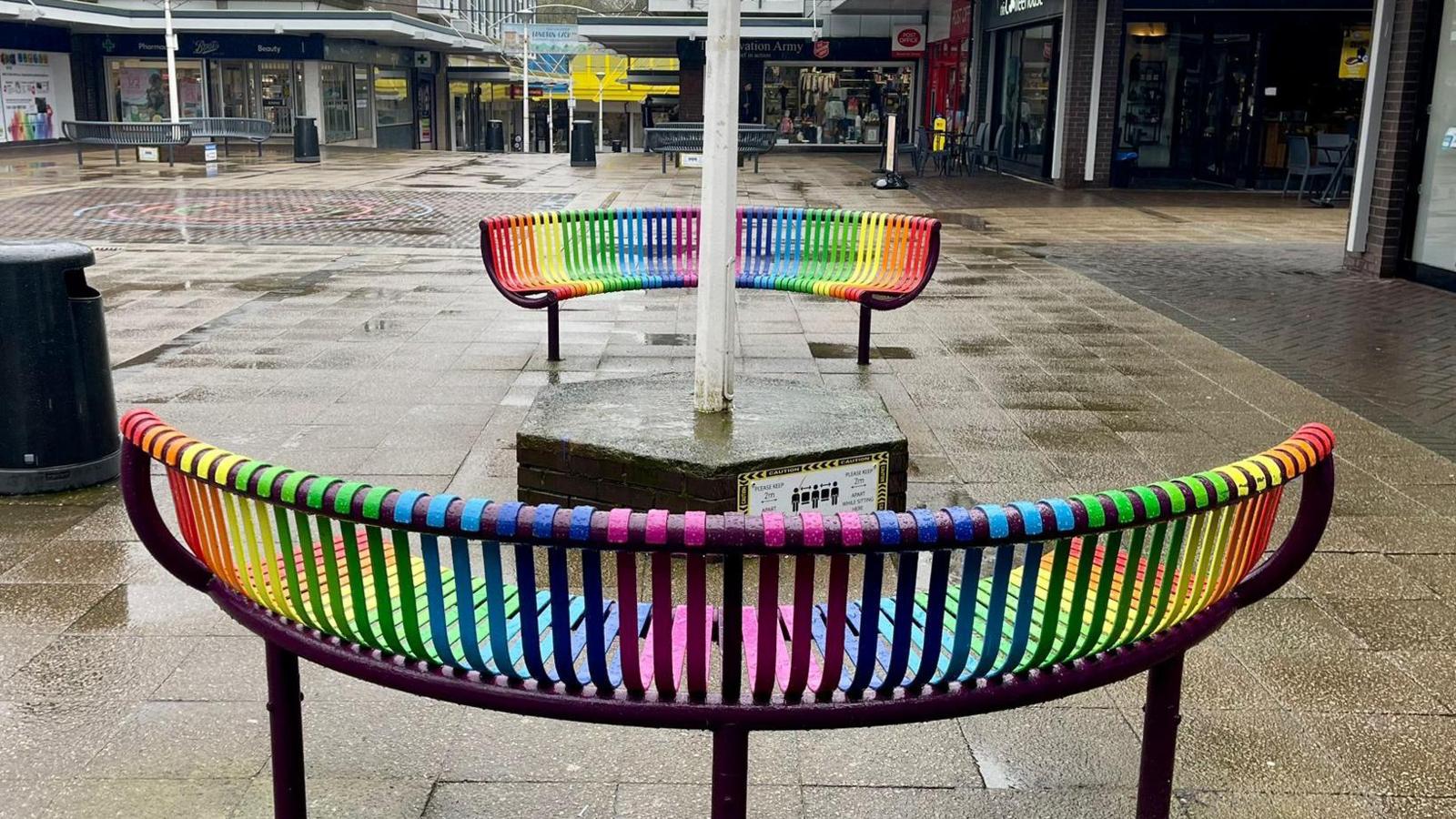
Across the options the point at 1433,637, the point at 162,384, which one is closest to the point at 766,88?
the point at 162,384

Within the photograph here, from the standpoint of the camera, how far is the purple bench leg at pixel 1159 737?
2713 millimetres

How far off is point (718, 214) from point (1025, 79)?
20.8m

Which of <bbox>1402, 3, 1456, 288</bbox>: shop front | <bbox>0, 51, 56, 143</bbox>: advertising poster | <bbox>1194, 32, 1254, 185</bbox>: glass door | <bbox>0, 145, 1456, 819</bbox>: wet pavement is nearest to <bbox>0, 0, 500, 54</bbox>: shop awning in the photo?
<bbox>0, 51, 56, 143</bbox>: advertising poster

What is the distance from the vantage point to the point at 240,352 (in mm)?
7926

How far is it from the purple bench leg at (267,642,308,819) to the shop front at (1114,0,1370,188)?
20.7 metres

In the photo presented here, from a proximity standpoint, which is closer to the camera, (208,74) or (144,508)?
(144,508)

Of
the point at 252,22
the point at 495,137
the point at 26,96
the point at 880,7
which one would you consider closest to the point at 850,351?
the point at 880,7

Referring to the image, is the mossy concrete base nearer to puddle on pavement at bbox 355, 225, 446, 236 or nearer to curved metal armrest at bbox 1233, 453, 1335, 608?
curved metal armrest at bbox 1233, 453, 1335, 608

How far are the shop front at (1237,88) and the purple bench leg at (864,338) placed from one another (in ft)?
50.5

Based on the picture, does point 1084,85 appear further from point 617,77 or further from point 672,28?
point 617,77

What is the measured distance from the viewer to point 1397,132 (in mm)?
11203

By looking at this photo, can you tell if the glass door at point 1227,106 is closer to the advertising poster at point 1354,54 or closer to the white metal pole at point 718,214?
the advertising poster at point 1354,54

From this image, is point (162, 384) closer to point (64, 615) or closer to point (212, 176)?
point (64, 615)

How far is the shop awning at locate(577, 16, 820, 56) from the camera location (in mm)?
34125
